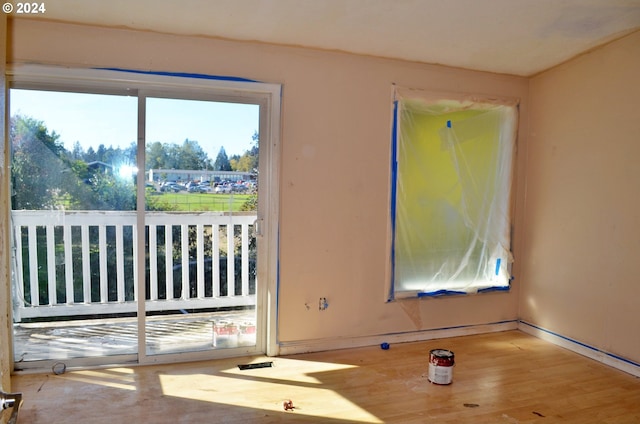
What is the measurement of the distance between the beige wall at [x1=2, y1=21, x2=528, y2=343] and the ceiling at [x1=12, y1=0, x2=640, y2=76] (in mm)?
147

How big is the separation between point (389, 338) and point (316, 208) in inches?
50.3

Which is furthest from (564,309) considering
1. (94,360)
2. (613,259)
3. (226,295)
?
(94,360)

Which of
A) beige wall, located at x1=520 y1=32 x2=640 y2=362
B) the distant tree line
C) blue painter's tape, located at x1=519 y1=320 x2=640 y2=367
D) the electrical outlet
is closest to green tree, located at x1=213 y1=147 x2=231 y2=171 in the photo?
the distant tree line

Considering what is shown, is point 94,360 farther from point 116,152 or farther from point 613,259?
point 613,259

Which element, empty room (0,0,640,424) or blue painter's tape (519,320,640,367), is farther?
blue painter's tape (519,320,640,367)

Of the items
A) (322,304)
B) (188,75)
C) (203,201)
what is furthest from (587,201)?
(188,75)

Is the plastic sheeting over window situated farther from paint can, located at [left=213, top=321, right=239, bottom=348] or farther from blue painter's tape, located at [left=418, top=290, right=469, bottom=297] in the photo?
paint can, located at [left=213, top=321, right=239, bottom=348]

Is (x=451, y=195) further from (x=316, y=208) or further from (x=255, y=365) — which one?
(x=255, y=365)

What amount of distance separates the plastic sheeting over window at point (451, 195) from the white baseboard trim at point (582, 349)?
0.44 meters

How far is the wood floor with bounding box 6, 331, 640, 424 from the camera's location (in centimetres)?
246

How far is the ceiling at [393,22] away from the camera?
251cm

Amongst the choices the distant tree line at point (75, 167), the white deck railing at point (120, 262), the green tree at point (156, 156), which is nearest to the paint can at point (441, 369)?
the white deck railing at point (120, 262)

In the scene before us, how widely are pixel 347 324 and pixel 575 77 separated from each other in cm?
272

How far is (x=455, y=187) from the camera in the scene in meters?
3.74
